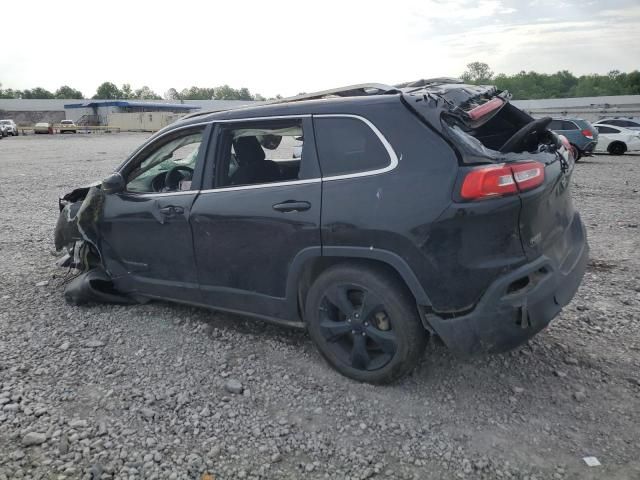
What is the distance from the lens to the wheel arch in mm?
3027

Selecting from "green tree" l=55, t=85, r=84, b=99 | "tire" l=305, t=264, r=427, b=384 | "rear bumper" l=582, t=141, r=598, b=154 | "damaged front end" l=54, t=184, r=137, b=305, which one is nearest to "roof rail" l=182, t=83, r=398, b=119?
"tire" l=305, t=264, r=427, b=384

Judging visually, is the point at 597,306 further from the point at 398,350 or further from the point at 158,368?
the point at 158,368

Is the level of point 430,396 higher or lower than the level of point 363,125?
lower

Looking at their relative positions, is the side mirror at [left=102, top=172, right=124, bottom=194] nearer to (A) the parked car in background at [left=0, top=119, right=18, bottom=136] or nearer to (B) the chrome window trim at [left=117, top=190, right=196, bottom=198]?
(B) the chrome window trim at [left=117, top=190, right=196, bottom=198]

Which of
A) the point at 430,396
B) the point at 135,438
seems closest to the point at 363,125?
the point at 430,396

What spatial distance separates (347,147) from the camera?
3287 millimetres

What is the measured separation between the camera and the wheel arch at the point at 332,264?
303 centimetres

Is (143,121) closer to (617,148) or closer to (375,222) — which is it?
(617,148)

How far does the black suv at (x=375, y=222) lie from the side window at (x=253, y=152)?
1 cm

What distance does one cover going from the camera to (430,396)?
329 cm

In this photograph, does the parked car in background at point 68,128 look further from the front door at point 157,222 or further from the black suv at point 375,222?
the black suv at point 375,222

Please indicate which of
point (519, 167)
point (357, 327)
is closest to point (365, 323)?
point (357, 327)

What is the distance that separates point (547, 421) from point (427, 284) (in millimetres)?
1032

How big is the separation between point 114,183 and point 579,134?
60.4ft
